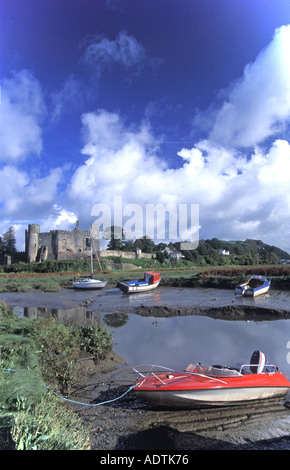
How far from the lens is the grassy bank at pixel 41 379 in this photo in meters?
3.00

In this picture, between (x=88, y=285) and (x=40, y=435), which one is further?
(x=88, y=285)

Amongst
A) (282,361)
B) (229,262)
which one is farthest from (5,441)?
(229,262)

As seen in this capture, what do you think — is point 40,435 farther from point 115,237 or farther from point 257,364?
point 115,237

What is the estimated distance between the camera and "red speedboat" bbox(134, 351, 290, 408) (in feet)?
16.6

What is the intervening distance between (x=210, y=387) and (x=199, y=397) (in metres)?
0.28

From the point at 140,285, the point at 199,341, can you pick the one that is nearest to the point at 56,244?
the point at 140,285

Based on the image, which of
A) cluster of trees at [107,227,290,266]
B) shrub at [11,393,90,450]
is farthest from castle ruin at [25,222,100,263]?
shrub at [11,393,90,450]

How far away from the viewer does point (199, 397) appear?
16.6 feet

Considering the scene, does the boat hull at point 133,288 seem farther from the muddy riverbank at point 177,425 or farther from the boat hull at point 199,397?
the boat hull at point 199,397

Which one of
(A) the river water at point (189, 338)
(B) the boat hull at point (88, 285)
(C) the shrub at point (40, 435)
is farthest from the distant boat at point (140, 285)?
(C) the shrub at point (40, 435)

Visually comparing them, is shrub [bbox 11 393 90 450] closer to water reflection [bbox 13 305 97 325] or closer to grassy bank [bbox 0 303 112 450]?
grassy bank [bbox 0 303 112 450]

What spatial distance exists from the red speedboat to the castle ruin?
50059 millimetres
